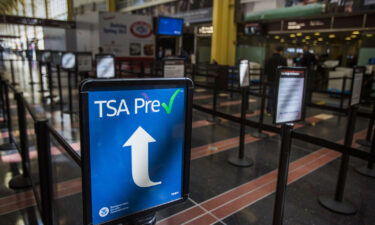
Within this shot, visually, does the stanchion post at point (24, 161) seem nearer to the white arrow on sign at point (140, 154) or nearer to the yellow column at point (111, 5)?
the white arrow on sign at point (140, 154)

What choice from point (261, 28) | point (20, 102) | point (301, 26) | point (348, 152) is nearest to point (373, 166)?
point (348, 152)

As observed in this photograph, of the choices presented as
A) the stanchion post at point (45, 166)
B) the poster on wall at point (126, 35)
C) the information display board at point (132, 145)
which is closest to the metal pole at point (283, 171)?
the information display board at point (132, 145)

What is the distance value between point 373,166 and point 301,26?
8872 millimetres

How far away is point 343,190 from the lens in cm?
301

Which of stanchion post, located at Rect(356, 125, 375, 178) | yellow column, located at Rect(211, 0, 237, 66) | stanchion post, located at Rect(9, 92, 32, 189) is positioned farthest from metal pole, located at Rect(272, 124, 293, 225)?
yellow column, located at Rect(211, 0, 237, 66)

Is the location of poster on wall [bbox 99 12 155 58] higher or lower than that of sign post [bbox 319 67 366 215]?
higher

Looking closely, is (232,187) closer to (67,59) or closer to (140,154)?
(140,154)

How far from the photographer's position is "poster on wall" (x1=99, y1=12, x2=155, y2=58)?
1214cm

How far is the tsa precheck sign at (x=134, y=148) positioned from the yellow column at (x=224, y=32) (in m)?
13.2

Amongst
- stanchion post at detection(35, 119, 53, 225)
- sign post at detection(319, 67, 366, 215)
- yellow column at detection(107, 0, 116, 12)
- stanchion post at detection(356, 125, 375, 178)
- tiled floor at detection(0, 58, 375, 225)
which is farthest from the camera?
yellow column at detection(107, 0, 116, 12)

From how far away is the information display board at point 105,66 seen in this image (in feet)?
19.7

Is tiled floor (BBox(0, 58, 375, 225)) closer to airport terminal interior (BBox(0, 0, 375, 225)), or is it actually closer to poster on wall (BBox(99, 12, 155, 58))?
airport terminal interior (BBox(0, 0, 375, 225))

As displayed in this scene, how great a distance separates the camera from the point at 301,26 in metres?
11.6

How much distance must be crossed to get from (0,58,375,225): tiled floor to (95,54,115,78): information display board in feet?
4.18
